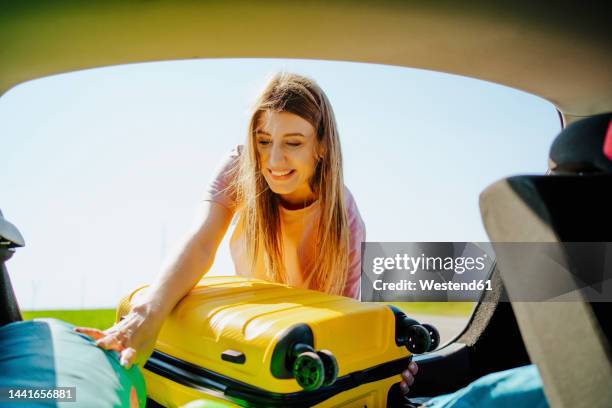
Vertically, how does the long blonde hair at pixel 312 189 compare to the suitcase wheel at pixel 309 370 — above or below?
above

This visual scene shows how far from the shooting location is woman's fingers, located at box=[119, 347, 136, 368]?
124 cm

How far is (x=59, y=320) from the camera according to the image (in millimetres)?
1329

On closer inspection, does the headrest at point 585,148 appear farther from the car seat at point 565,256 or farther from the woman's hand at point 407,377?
the woman's hand at point 407,377

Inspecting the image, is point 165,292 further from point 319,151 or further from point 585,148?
point 585,148

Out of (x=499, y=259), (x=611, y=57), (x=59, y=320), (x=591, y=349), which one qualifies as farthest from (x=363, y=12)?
(x=59, y=320)

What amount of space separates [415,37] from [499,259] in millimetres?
935

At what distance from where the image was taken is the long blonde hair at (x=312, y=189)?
1.79 meters

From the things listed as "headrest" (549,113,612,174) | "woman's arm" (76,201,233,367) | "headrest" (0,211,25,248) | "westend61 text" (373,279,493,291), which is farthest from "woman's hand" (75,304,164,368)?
"headrest" (549,113,612,174)

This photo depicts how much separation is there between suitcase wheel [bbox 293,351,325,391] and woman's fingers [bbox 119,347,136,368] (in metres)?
0.44

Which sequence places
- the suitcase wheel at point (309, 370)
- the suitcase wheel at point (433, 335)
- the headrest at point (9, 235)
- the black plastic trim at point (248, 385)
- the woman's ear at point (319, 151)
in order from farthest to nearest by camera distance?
1. the woman's ear at point (319, 151)
2. the suitcase wheel at point (433, 335)
3. the headrest at point (9, 235)
4. the black plastic trim at point (248, 385)
5. the suitcase wheel at point (309, 370)

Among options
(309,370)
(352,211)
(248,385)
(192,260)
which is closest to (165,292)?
(192,260)

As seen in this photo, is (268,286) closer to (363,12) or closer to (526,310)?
(363,12)

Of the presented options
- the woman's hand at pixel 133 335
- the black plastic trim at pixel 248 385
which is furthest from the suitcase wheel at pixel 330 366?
the woman's hand at pixel 133 335

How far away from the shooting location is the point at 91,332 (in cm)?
131
